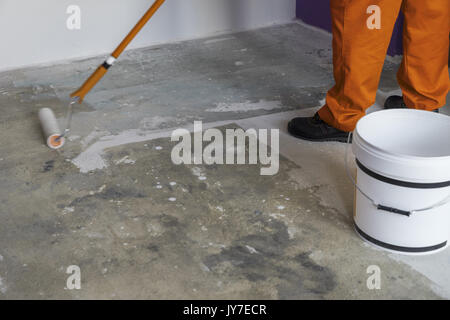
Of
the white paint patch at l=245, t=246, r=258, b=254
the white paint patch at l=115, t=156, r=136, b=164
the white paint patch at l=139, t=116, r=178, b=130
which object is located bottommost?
the white paint patch at l=245, t=246, r=258, b=254

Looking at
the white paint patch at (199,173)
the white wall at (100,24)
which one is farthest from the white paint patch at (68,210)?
the white wall at (100,24)

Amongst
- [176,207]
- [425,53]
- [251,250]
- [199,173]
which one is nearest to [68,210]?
[176,207]

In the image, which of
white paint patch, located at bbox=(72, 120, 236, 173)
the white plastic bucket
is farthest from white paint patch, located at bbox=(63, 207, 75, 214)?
the white plastic bucket

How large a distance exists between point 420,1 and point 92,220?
148 cm

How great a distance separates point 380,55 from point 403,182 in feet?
2.62

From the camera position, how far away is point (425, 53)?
93.3 inches

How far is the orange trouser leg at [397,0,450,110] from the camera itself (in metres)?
2.26

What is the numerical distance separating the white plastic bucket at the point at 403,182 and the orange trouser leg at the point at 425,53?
2.12ft

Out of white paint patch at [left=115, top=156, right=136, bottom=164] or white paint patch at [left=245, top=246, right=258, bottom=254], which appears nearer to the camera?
white paint patch at [left=245, top=246, right=258, bottom=254]

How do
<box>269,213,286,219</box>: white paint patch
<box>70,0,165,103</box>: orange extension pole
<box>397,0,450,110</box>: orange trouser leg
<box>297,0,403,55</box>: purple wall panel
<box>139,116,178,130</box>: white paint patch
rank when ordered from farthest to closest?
<box>297,0,403,55</box>: purple wall panel < <box>139,116,178,130</box>: white paint patch < <box>70,0,165,103</box>: orange extension pole < <box>397,0,450,110</box>: orange trouser leg < <box>269,213,286,219</box>: white paint patch

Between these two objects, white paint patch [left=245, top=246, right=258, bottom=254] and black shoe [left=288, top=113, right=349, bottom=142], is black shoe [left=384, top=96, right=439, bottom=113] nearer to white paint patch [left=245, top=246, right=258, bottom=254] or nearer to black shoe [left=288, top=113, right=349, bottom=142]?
black shoe [left=288, top=113, right=349, bottom=142]

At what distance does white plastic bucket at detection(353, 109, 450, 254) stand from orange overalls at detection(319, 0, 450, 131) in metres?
0.46

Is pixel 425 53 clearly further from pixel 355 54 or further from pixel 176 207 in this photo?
pixel 176 207

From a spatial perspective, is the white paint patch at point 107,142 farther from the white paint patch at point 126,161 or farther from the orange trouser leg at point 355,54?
the orange trouser leg at point 355,54
